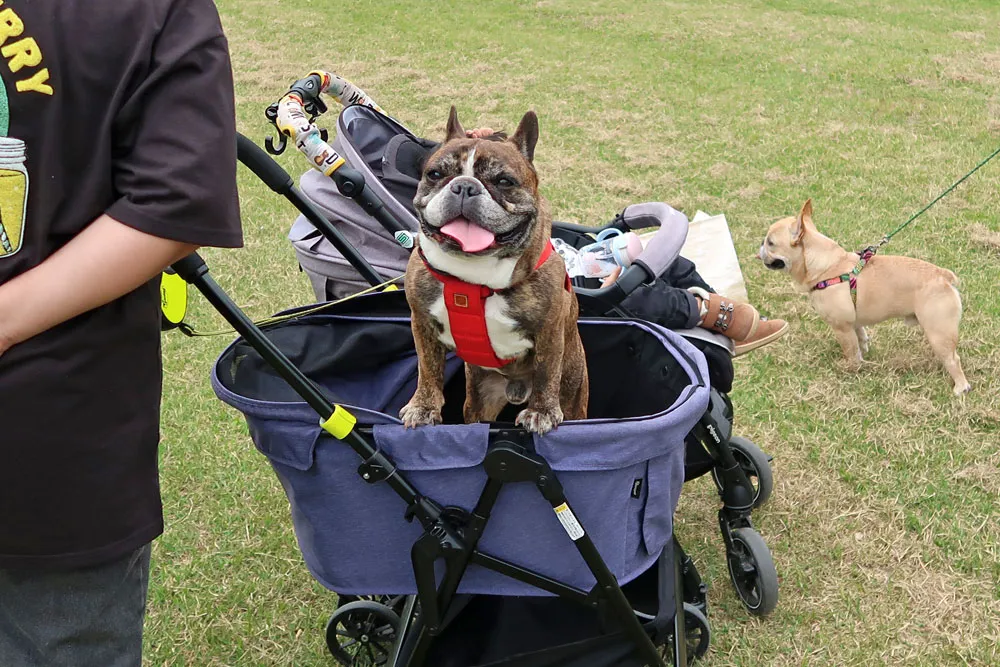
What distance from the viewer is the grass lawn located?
95.6 inches

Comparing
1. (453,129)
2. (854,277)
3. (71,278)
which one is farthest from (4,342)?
(854,277)

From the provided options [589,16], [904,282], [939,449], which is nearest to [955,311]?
[904,282]

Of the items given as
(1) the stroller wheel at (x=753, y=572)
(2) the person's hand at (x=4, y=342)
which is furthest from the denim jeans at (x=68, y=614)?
(1) the stroller wheel at (x=753, y=572)

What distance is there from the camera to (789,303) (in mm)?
4141

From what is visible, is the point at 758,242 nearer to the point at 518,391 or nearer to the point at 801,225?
the point at 801,225

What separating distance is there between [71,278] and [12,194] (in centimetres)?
13

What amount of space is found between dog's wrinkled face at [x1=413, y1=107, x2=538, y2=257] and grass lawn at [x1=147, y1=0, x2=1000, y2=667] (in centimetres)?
136

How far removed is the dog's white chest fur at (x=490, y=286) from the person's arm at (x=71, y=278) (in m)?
0.67

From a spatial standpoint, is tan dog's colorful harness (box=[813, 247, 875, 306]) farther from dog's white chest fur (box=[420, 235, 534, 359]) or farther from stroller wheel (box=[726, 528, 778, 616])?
dog's white chest fur (box=[420, 235, 534, 359])

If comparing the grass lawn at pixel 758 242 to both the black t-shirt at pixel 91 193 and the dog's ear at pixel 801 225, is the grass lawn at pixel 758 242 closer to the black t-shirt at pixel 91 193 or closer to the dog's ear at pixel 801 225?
the dog's ear at pixel 801 225

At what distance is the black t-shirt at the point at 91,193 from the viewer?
1.08m

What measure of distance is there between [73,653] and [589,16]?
1058cm

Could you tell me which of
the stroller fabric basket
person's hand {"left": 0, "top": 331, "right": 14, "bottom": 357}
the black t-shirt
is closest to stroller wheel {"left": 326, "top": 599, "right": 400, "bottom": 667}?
the stroller fabric basket

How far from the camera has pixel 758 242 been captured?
15.6ft
